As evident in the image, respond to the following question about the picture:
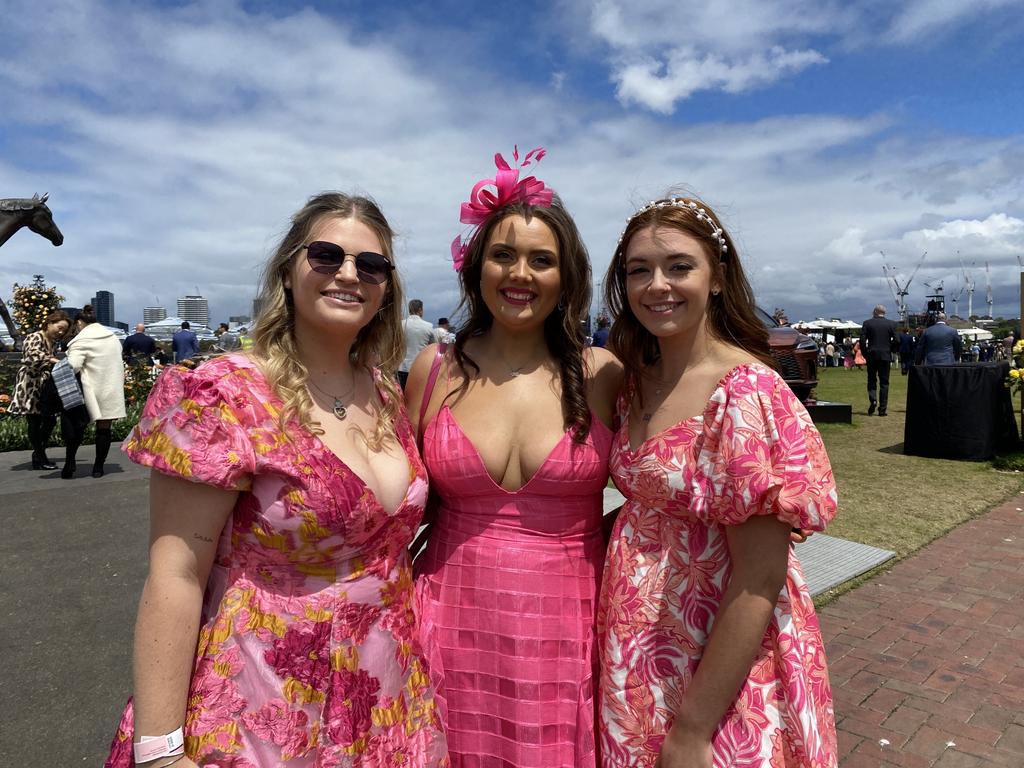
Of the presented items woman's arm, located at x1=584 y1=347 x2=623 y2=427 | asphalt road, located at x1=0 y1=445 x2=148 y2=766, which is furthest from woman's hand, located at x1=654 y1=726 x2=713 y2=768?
asphalt road, located at x1=0 y1=445 x2=148 y2=766

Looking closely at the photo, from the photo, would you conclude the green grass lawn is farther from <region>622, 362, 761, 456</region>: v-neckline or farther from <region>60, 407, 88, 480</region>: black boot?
<region>60, 407, 88, 480</region>: black boot

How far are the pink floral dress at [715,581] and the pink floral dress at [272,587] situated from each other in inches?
23.8

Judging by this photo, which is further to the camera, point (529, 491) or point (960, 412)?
point (960, 412)

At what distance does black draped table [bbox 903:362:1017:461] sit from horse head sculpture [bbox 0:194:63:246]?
49.3 ft

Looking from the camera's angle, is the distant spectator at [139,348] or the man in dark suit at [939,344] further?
the distant spectator at [139,348]

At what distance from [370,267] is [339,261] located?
80 mm

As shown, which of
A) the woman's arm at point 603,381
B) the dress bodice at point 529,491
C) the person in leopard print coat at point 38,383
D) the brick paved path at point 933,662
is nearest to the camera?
the dress bodice at point 529,491

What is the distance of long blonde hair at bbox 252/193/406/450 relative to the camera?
1.63m

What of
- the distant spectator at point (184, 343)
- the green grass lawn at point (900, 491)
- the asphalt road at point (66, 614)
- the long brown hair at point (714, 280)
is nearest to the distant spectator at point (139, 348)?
the distant spectator at point (184, 343)

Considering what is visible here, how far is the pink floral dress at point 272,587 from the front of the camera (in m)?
1.43

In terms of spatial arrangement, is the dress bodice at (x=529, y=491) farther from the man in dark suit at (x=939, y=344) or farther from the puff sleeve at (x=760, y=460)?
the man in dark suit at (x=939, y=344)

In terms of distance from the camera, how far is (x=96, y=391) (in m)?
8.27

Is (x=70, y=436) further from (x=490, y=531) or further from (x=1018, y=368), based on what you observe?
(x=1018, y=368)

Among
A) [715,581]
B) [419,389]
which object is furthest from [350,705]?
[419,389]
